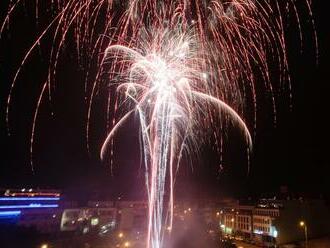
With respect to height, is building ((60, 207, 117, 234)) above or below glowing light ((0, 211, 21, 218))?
below

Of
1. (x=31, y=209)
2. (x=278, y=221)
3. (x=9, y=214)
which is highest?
(x=31, y=209)

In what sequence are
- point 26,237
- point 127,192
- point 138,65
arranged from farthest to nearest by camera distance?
point 127,192 < point 26,237 < point 138,65

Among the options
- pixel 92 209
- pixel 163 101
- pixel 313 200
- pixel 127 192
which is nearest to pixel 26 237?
pixel 92 209

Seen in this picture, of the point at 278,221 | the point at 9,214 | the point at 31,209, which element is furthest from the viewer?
the point at 31,209

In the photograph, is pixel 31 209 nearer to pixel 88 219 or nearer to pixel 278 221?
pixel 88 219

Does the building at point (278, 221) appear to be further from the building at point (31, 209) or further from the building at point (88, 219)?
the building at point (31, 209)

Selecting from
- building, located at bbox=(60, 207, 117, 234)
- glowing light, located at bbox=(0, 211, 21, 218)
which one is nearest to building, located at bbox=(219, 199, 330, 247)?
building, located at bbox=(60, 207, 117, 234)

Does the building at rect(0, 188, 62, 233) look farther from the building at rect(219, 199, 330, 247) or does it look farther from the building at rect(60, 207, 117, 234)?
the building at rect(219, 199, 330, 247)

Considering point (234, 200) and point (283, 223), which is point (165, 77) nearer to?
point (283, 223)

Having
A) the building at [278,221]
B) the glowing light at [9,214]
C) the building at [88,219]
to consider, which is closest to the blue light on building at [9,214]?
the glowing light at [9,214]

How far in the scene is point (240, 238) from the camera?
2399 inches

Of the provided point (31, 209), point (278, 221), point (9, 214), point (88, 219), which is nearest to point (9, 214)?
point (9, 214)

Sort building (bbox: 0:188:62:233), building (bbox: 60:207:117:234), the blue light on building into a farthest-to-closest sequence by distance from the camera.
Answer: building (bbox: 60:207:117:234) < building (bbox: 0:188:62:233) < the blue light on building

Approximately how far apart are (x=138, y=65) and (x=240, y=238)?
47.9 metres
